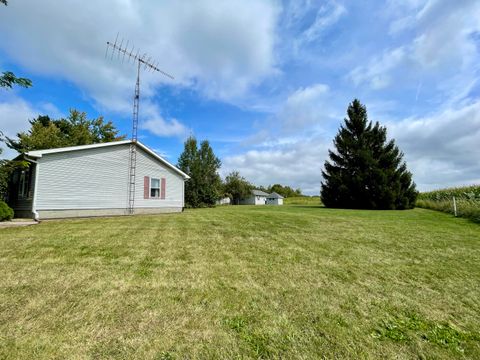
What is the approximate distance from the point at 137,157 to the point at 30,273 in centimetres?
1173

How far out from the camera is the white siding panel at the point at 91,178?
11336 mm

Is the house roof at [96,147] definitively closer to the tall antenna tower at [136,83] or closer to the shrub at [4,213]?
the tall antenna tower at [136,83]

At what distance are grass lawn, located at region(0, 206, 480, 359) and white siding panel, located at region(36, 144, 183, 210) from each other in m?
6.44

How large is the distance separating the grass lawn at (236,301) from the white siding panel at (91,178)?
6.44 metres

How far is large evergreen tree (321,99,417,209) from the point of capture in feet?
76.0

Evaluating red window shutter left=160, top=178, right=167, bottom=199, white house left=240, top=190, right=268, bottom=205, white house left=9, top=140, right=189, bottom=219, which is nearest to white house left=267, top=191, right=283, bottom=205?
white house left=240, top=190, right=268, bottom=205

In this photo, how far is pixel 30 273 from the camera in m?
3.89

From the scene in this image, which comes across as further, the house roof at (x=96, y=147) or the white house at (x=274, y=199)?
the white house at (x=274, y=199)

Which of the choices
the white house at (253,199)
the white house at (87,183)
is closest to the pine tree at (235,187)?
the white house at (253,199)

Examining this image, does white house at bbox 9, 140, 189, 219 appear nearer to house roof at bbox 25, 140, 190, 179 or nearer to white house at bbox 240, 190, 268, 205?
house roof at bbox 25, 140, 190, 179

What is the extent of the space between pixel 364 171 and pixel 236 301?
25235 mm

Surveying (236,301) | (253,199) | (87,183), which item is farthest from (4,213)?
(253,199)

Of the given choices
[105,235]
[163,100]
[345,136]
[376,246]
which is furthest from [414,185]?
[105,235]

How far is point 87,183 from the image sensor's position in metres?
12.6
